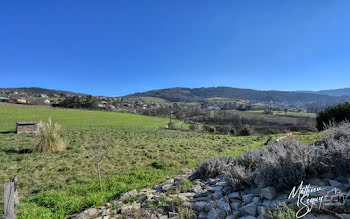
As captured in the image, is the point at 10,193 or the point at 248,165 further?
the point at 248,165

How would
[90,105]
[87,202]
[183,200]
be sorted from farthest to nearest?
[90,105] → [87,202] → [183,200]

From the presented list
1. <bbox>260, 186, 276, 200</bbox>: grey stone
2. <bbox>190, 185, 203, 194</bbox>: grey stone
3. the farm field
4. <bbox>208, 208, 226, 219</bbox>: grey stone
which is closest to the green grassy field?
<bbox>190, 185, 203, 194</bbox>: grey stone

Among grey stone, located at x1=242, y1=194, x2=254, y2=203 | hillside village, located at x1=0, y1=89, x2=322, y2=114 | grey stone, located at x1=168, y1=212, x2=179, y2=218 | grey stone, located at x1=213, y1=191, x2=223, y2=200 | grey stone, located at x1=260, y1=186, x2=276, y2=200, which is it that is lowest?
grey stone, located at x1=168, y1=212, x2=179, y2=218

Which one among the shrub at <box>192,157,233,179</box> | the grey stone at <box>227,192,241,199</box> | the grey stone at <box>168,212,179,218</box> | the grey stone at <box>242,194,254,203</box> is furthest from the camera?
the shrub at <box>192,157,233,179</box>

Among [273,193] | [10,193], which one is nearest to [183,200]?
[273,193]

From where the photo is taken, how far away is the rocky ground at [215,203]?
2093 millimetres

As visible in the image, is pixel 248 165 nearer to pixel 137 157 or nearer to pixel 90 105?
pixel 137 157

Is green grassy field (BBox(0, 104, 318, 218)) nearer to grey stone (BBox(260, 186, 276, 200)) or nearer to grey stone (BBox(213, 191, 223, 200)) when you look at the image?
grey stone (BBox(213, 191, 223, 200))

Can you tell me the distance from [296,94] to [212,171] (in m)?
221

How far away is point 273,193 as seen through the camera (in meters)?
2.62

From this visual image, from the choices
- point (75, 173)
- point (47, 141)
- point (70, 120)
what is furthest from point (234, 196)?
point (70, 120)

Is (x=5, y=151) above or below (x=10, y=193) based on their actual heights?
below

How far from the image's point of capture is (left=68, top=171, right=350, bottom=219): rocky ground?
209 cm

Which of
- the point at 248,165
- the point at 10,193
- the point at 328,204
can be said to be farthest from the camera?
the point at 248,165
